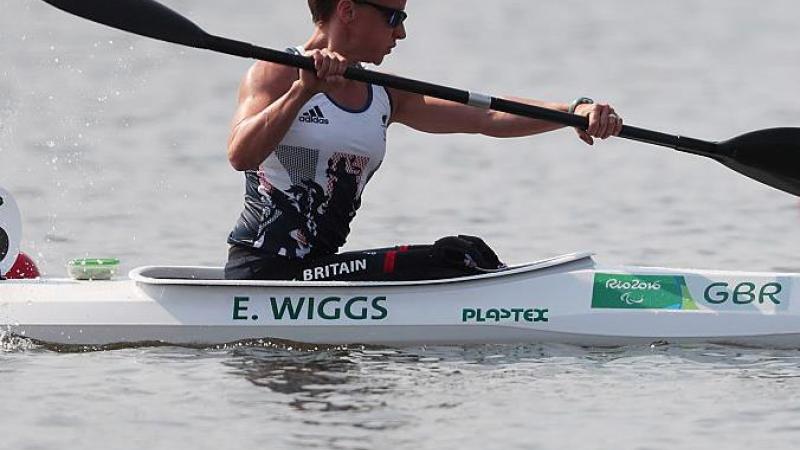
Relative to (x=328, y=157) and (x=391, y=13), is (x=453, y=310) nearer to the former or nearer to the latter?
(x=328, y=157)

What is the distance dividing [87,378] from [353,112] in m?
1.83

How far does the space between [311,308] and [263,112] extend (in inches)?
45.7

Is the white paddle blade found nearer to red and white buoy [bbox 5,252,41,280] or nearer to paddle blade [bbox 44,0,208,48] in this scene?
red and white buoy [bbox 5,252,41,280]

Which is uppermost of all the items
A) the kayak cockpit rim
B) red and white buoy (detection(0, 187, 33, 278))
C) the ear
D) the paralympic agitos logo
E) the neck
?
the ear

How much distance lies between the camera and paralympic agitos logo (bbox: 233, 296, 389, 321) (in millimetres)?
10242

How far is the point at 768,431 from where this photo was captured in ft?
29.2

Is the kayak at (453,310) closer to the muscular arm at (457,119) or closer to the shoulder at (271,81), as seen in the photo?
the muscular arm at (457,119)

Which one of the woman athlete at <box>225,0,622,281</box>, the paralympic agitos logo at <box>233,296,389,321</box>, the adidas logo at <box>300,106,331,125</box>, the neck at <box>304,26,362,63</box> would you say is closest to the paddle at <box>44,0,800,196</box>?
the woman athlete at <box>225,0,622,281</box>

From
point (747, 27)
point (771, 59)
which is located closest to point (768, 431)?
point (771, 59)

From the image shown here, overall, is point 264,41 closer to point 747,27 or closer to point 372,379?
point 747,27

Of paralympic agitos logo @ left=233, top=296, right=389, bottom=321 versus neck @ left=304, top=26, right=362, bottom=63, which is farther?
paralympic agitos logo @ left=233, top=296, right=389, bottom=321

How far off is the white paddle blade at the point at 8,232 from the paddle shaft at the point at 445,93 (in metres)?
1.56

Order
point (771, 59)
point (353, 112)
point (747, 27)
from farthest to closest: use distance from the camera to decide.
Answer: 1. point (747, 27)
2. point (771, 59)
3. point (353, 112)

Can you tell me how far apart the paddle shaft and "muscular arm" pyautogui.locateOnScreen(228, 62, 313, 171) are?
162mm
